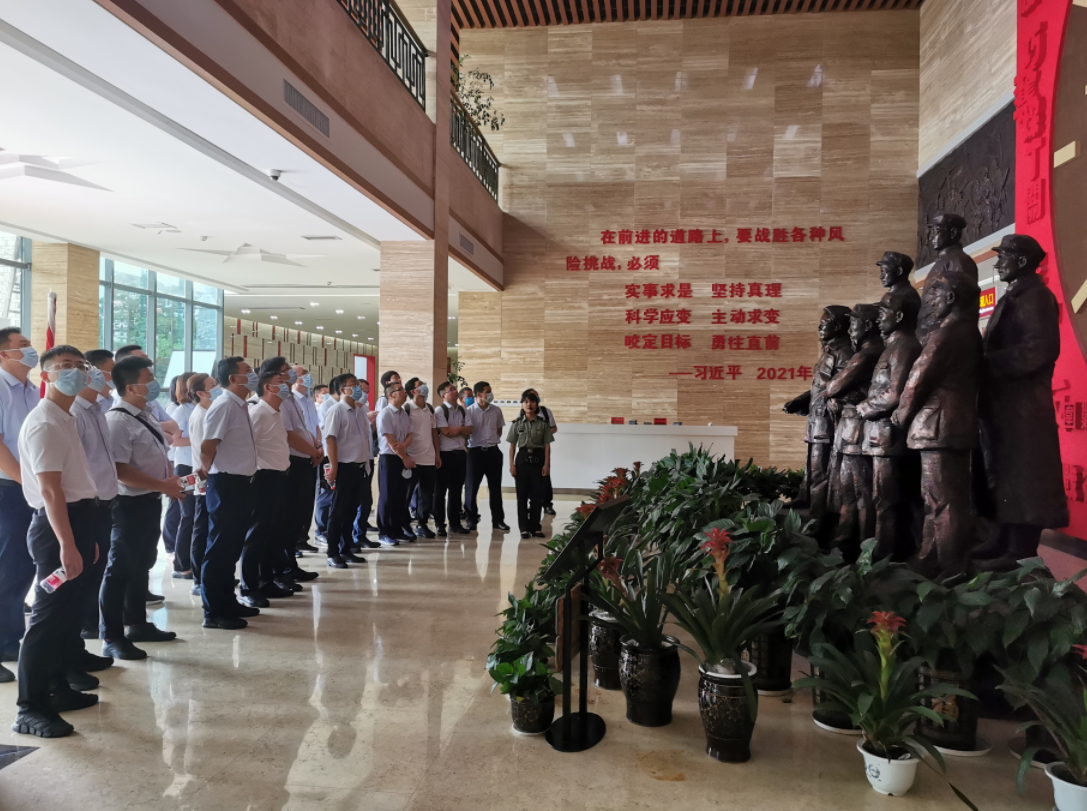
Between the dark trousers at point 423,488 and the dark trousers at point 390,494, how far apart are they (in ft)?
0.72

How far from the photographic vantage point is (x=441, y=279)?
9578 mm

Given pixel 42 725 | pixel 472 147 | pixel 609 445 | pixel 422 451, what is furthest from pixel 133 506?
pixel 472 147

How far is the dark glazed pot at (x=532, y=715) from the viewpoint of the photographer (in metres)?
3.00

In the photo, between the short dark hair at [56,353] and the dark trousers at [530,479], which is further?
the dark trousers at [530,479]

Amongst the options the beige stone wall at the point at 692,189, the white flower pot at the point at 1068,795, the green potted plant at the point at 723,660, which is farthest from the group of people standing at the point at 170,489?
the beige stone wall at the point at 692,189

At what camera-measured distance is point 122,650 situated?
12.6 ft

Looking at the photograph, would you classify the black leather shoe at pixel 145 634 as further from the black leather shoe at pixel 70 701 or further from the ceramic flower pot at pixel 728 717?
the ceramic flower pot at pixel 728 717

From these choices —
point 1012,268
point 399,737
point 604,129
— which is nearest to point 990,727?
point 1012,268

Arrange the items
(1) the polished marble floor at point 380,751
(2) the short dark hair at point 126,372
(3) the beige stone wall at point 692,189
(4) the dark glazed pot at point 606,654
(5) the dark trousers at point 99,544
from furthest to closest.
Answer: (3) the beige stone wall at point 692,189
(2) the short dark hair at point 126,372
(4) the dark glazed pot at point 606,654
(5) the dark trousers at point 99,544
(1) the polished marble floor at point 380,751

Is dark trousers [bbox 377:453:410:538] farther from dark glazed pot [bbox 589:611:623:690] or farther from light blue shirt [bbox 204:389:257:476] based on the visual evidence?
dark glazed pot [bbox 589:611:623:690]

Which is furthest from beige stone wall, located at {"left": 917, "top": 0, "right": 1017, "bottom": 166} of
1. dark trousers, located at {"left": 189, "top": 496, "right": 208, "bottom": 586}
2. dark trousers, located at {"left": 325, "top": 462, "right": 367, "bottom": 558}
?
dark trousers, located at {"left": 189, "top": 496, "right": 208, "bottom": 586}

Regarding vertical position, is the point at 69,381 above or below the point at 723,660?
above

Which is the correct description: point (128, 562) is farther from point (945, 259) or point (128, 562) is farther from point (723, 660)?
point (945, 259)

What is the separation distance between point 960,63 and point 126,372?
446 inches
